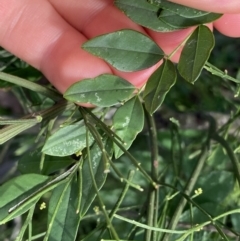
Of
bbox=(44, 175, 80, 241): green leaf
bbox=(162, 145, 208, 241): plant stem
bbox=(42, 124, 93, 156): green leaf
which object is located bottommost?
bbox=(162, 145, 208, 241): plant stem

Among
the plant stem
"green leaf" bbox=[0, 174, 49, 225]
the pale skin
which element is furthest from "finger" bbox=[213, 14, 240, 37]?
"green leaf" bbox=[0, 174, 49, 225]

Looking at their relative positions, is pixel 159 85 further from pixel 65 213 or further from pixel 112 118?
pixel 65 213

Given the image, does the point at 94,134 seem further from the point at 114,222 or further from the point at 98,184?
the point at 114,222

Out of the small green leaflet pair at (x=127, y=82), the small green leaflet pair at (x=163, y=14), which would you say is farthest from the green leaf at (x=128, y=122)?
the small green leaflet pair at (x=163, y=14)

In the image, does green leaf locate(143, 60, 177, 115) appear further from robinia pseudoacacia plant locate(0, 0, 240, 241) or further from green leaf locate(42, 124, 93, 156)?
green leaf locate(42, 124, 93, 156)

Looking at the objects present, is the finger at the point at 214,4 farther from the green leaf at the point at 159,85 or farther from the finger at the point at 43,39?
the finger at the point at 43,39
